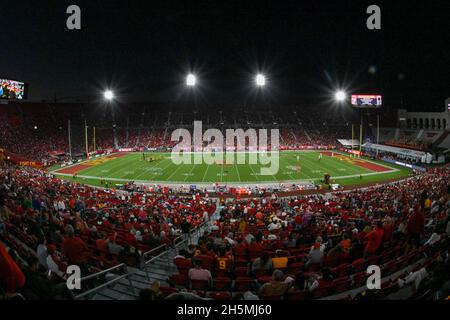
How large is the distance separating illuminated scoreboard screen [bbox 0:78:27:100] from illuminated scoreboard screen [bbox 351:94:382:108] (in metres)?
63.5

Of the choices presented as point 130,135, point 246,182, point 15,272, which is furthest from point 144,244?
point 130,135

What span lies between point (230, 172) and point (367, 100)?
41.5 metres

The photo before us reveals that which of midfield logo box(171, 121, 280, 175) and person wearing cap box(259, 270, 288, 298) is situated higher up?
midfield logo box(171, 121, 280, 175)

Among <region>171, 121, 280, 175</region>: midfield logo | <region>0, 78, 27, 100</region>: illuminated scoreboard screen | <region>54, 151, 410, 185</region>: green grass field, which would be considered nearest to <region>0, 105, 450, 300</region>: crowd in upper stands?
<region>54, 151, 410, 185</region>: green grass field

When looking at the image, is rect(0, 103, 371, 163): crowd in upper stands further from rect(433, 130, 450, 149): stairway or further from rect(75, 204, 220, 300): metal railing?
rect(75, 204, 220, 300): metal railing

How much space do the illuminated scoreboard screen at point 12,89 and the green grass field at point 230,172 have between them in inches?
652

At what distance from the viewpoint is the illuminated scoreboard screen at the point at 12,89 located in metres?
50.3

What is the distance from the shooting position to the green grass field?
36688 millimetres

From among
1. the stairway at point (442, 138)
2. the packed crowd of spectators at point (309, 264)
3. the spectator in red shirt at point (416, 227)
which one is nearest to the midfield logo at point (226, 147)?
the stairway at point (442, 138)

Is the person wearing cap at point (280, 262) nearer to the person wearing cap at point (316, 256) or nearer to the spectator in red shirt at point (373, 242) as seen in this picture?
the person wearing cap at point (316, 256)

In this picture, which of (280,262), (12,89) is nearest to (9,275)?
(280,262)

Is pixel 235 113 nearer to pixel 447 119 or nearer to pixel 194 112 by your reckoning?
pixel 194 112

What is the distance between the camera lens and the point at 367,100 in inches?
2603
